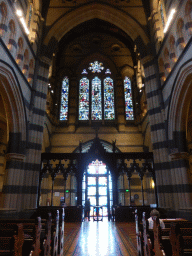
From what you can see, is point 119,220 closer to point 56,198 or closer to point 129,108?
point 56,198

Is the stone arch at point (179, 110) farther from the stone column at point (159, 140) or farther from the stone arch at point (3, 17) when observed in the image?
the stone arch at point (3, 17)

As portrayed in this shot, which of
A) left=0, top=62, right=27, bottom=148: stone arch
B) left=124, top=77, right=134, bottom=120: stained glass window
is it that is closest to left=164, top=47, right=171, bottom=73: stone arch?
left=0, top=62, right=27, bottom=148: stone arch

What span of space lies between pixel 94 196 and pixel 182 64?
1060cm

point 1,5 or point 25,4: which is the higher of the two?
point 25,4

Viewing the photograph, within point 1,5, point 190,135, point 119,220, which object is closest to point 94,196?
point 119,220

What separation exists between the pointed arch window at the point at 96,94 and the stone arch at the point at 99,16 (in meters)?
5.47

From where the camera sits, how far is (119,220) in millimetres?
9320

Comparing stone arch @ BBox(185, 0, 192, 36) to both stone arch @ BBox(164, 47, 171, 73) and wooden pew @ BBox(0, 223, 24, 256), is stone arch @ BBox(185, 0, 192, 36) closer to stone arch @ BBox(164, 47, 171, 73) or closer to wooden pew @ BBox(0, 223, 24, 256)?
stone arch @ BBox(164, 47, 171, 73)

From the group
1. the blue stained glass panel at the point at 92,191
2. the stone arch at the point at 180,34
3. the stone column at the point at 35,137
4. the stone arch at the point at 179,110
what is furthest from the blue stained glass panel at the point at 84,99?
the stone arch at the point at 180,34

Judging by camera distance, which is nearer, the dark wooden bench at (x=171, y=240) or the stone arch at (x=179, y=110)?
the dark wooden bench at (x=171, y=240)

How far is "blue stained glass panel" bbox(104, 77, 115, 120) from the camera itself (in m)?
16.6

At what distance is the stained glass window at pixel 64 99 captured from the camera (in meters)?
16.5

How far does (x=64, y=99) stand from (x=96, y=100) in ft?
9.02

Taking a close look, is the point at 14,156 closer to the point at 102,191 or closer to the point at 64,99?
the point at 102,191
